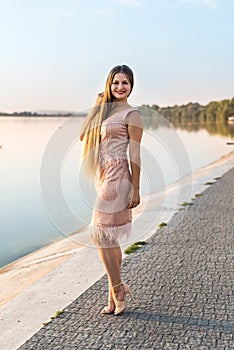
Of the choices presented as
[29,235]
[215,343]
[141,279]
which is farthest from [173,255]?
[29,235]

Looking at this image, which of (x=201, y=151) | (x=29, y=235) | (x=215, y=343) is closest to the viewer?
(x=215, y=343)

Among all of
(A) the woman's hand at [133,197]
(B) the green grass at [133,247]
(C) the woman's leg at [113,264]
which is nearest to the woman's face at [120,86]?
(A) the woman's hand at [133,197]

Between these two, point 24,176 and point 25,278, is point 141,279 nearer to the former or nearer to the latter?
point 25,278

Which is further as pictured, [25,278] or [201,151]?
[201,151]

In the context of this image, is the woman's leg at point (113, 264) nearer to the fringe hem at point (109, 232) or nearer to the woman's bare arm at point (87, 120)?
the fringe hem at point (109, 232)

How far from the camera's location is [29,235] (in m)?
11.0

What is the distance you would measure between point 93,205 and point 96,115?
821 millimetres

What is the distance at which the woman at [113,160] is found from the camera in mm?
4113

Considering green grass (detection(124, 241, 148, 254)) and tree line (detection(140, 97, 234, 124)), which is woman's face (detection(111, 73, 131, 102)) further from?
tree line (detection(140, 97, 234, 124))

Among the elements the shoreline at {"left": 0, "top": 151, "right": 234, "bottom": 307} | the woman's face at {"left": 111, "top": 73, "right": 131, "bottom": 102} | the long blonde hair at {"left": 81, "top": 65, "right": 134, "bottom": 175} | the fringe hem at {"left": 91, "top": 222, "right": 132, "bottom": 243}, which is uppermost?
the woman's face at {"left": 111, "top": 73, "right": 131, "bottom": 102}

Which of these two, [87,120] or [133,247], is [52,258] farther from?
[87,120]

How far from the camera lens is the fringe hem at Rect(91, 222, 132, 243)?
4211 mm

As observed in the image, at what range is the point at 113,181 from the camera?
13.7 feet

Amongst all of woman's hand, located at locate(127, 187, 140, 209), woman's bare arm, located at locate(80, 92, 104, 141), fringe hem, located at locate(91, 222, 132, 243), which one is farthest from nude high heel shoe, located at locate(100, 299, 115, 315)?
woman's bare arm, located at locate(80, 92, 104, 141)
